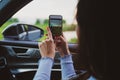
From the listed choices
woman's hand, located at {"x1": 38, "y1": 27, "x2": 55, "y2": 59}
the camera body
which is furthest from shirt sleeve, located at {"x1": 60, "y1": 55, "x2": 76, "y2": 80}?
the camera body

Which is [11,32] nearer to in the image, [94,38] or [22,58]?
[22,58]

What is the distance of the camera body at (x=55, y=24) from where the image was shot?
2.52 m

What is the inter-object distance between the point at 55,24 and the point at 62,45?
14.8 inches

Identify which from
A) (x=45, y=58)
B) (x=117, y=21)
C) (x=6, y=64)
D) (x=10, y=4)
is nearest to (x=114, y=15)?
(x=117, y=21)

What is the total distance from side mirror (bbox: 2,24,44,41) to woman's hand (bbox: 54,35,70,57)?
115 cm

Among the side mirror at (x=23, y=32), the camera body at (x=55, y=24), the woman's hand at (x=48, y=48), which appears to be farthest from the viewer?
the side mirror at (x=23, y=32)

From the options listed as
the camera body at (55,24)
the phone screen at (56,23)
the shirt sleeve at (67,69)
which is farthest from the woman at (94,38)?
the phone screen at (56,23)

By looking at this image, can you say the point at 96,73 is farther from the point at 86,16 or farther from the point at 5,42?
the point at 5,42

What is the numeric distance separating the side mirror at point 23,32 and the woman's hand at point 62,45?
1.15m

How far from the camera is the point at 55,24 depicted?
8.68 feet

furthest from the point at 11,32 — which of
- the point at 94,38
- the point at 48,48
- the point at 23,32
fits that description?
the point at 94,38

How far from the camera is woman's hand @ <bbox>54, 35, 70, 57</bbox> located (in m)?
2.26

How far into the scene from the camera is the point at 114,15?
59.0 inches

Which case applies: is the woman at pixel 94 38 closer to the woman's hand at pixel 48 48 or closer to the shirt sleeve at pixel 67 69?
the woman's hand at pixel 48 48
